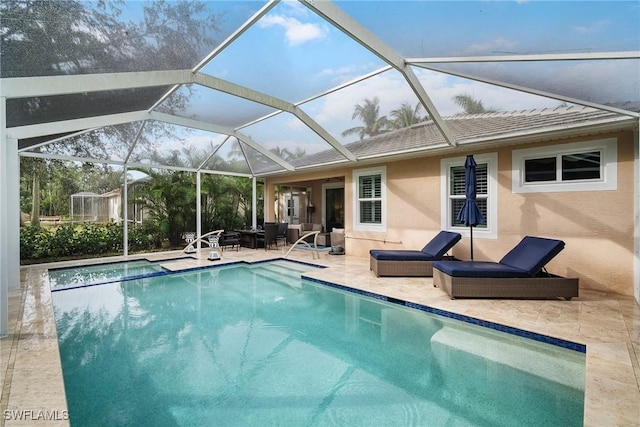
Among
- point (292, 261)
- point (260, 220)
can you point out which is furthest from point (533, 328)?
point (260, 220)

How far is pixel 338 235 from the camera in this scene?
40.2 feet

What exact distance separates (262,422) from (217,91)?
249 inches

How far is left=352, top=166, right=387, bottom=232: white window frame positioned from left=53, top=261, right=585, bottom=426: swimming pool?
4.38m

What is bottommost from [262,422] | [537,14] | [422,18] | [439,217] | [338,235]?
[262,422]

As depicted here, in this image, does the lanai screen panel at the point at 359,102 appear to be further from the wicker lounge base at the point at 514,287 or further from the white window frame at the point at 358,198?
the wicker lounge base at the point at 514,287

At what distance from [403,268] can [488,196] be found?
284 centimetres

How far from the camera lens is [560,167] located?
6777 millimetres

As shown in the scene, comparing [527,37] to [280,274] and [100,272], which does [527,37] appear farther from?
[100,272]

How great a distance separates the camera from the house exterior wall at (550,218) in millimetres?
6012

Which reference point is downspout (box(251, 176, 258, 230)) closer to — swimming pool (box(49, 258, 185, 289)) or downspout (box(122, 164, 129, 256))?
swimming pool (box(49, 258, 185, 289))

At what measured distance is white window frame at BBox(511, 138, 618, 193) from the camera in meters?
6.08

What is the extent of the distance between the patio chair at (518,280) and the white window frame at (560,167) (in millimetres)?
1601

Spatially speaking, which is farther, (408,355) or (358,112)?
(358,112)

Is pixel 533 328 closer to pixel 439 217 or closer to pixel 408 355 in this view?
pixel 408 355
